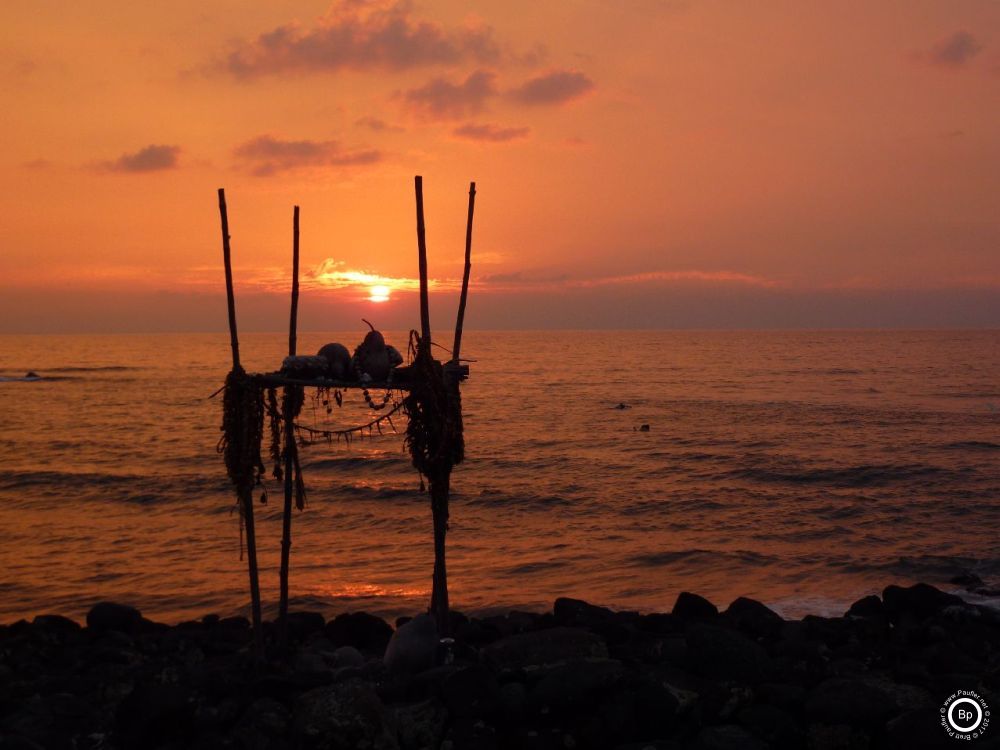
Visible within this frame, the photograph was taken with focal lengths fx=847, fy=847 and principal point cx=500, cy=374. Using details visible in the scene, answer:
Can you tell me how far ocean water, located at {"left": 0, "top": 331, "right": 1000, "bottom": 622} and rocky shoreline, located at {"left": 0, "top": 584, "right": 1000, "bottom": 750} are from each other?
4714 mm

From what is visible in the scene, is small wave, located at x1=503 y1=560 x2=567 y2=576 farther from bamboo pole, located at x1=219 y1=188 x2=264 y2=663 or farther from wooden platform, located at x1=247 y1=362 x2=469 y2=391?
wooden platform, located at x1=247 y1=362 x2=469 y2=391

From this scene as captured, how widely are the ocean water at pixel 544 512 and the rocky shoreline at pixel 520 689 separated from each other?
4.71 meters

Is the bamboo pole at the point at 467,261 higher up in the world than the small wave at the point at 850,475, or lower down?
higher up

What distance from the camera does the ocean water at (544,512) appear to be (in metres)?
19.9

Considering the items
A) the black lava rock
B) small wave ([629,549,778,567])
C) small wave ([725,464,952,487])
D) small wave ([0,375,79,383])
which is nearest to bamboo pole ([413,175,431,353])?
the black lava rock

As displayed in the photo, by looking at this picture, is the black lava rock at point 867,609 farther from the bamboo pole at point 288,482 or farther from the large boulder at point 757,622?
the bamboo pole at point 288,482

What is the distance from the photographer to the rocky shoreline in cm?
899

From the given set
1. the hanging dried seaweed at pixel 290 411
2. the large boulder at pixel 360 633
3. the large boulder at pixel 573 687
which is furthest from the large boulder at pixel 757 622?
the hanging dried seaweed at pixel 290 411

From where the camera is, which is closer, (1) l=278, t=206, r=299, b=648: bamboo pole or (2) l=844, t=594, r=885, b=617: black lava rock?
(1) l=278, t=206, r=299, b=648: bamboo pole

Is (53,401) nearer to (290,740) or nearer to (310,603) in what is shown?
(310,603)

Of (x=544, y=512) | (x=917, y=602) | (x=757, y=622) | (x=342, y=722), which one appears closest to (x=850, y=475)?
(x=544, y=512)

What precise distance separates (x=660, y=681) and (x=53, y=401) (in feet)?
247

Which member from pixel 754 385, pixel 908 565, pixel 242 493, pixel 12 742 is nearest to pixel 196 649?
pixel 242 493

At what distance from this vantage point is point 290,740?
29.5 feet
